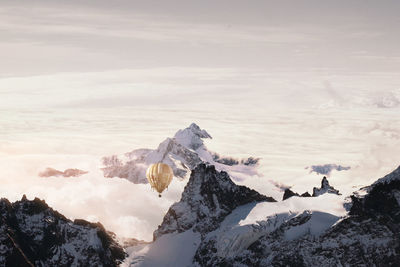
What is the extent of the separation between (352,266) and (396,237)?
18035 millimetres

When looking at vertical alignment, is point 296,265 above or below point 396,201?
below

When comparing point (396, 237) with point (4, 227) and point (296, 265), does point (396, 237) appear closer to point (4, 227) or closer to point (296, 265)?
point (296, 265)

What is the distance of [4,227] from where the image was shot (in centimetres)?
19312

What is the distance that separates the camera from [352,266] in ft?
635

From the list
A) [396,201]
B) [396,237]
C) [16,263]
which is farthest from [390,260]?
[16,263]

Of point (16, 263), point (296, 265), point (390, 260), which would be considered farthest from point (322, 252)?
point (16, 263)

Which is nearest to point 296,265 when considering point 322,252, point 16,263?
point 322,252

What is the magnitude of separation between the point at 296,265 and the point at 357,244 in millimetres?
22685

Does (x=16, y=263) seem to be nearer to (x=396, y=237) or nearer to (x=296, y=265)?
(x=296, y=265)

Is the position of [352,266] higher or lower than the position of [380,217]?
lower

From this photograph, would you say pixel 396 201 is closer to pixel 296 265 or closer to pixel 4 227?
pixel 296 265

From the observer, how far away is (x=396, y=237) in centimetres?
19088

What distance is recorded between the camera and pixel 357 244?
7712 inches

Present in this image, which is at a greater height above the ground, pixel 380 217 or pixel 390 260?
pixel 380 217
